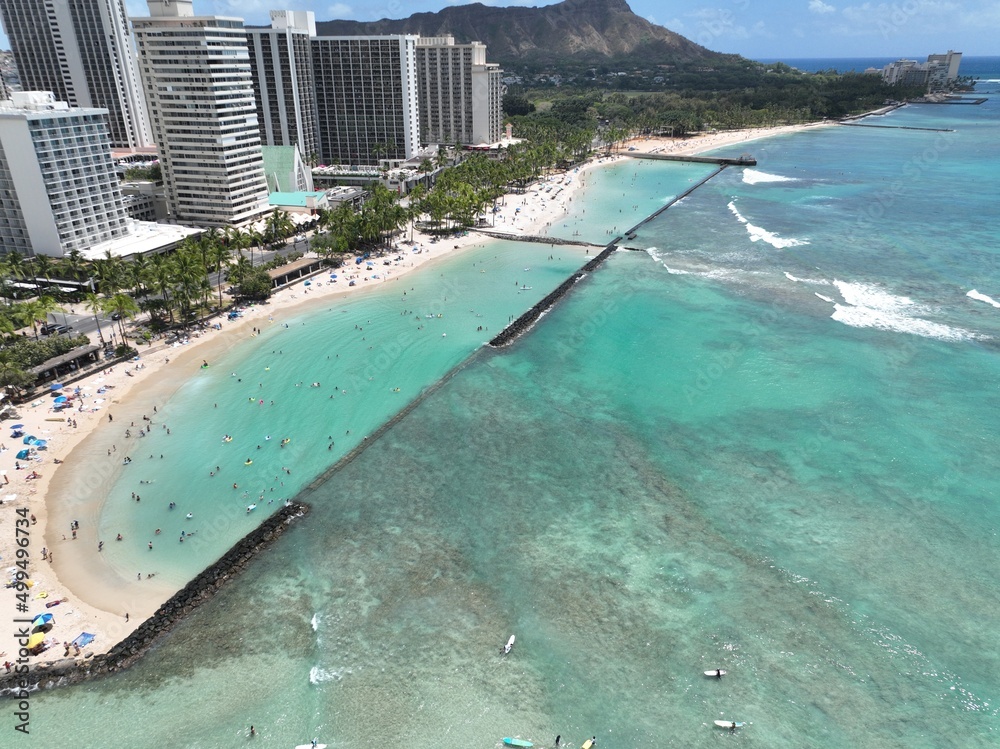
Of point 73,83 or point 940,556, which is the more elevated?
point 73,83

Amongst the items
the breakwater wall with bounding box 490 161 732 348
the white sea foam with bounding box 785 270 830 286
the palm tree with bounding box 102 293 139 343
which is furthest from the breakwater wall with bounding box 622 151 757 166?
the palm tree with bounding box 102 293 139 343

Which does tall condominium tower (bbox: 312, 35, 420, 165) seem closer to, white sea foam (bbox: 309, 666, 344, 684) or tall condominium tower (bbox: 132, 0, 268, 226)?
tall condominium tower (bbox: 132, 0, 268, 226)

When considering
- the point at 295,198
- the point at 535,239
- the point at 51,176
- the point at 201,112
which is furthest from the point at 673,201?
the point at 51,176

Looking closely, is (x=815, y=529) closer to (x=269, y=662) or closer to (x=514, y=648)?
(x=514, y=648)

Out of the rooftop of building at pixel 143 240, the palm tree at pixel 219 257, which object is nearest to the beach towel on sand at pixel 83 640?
the palm tree at pixel 219 257

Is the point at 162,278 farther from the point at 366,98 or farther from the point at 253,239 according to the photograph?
the point at 366,98

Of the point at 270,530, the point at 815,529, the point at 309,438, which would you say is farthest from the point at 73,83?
the point at 815,529
